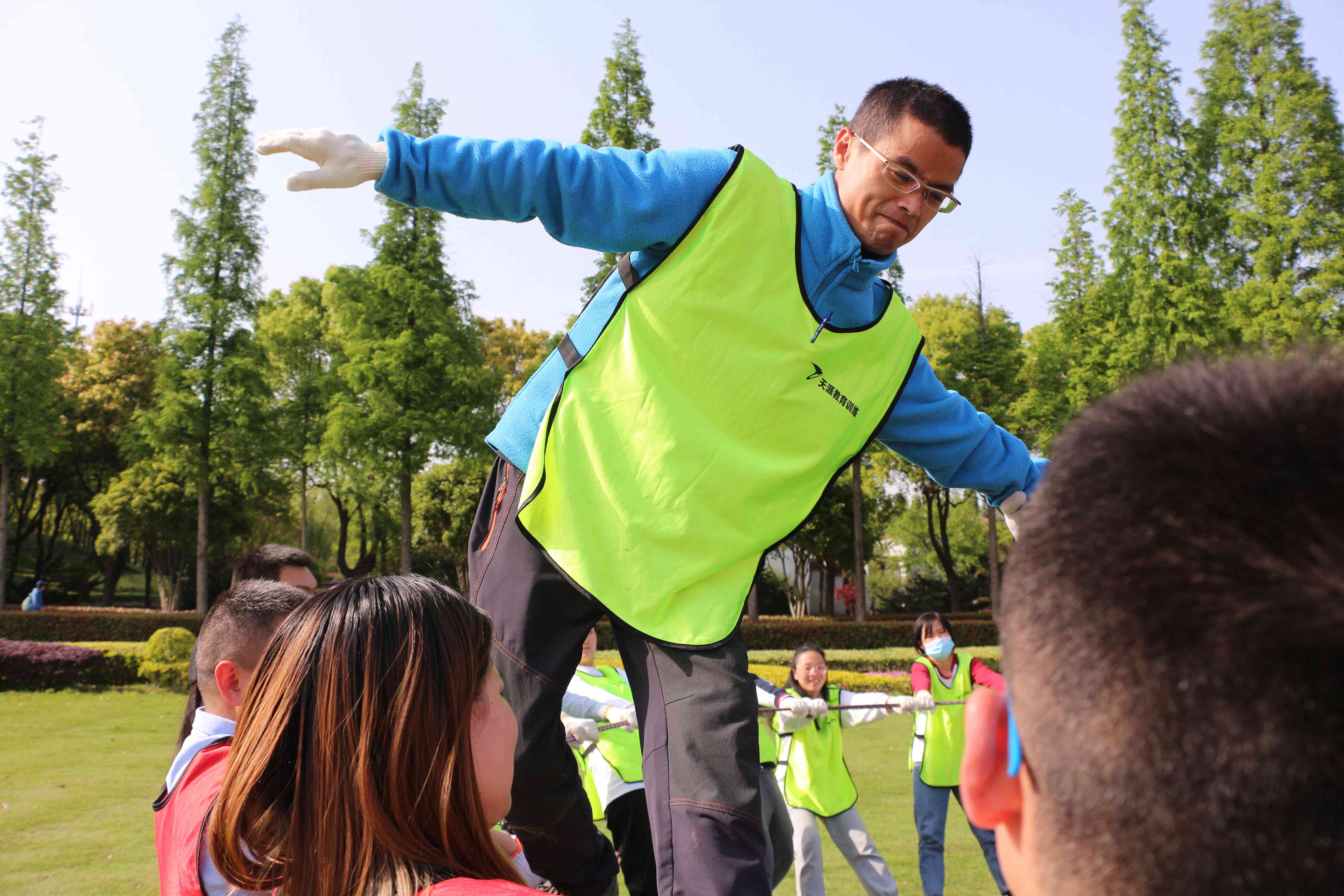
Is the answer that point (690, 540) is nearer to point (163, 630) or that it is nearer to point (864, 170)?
point (864, 170)

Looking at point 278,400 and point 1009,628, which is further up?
point 278,400

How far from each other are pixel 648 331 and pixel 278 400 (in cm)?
3659

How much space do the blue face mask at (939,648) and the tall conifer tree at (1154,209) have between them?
19438mm

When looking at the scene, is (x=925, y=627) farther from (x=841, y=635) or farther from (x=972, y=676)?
(x=841, y=635)

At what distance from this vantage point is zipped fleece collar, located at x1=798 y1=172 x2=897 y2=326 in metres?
2.58

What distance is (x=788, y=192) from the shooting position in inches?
102

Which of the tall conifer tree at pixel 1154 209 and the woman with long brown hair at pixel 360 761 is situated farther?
the tall conifer tree at pixel 1154 209

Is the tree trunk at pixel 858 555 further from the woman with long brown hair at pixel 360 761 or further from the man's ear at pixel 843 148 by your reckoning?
the woman with long brown hair at pixel 360 761

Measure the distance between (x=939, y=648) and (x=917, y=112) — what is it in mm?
6313

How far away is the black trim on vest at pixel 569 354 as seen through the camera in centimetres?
252

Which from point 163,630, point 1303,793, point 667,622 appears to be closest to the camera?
point 1303,793

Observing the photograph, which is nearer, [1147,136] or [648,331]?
[648,331]

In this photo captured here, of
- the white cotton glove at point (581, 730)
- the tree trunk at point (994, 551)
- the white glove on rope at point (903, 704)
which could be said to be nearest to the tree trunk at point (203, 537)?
the tree trunk at point (994, 551)

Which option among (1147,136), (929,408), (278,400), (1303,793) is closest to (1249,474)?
(1303,793)
